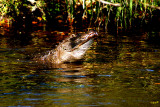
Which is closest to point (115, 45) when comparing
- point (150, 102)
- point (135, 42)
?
point (135, 42)

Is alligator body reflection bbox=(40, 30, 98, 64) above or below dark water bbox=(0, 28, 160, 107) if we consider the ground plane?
above

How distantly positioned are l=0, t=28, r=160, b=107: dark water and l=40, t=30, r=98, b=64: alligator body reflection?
1.22 feet

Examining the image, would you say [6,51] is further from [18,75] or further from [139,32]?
[139,32]

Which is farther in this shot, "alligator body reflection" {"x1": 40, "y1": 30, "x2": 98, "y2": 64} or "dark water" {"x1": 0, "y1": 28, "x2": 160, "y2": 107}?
"alligator body reflection" {"x1": 40, "y1": 30, "x2": 98, "y2": 64}

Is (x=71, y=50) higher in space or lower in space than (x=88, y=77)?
higher

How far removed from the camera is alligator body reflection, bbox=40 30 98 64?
841 cm

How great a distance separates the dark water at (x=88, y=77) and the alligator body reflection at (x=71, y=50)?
1.22 ft

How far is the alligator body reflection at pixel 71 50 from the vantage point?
841 cm

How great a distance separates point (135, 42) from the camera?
1159cm

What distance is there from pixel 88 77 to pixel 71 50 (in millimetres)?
2121

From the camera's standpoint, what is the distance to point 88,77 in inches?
255

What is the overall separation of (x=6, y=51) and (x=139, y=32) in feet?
22.6

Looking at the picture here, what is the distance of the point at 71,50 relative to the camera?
8.48 m

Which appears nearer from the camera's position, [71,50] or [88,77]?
[88,77]
